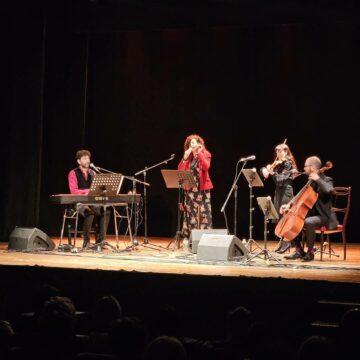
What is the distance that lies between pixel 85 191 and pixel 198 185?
1548 mm

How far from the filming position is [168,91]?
10.8 metres

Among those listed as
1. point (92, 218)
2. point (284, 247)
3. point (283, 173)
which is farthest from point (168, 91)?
point (284, 247)

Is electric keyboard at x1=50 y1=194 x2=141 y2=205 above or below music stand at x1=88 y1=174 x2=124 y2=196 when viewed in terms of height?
below

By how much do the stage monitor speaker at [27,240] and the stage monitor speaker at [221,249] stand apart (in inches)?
88.2

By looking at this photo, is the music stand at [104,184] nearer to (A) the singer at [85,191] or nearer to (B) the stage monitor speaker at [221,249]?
(A) the singer at [85,191]

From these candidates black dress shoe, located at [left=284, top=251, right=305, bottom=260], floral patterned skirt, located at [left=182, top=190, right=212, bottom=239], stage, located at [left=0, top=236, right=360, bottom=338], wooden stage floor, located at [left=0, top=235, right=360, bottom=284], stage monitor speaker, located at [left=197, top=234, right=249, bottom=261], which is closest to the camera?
stage, located at [left=0, top=236, right=360, bottom=338]

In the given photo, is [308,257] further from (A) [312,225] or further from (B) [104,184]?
(B) [104,184]

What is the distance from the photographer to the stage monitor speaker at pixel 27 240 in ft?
27.4

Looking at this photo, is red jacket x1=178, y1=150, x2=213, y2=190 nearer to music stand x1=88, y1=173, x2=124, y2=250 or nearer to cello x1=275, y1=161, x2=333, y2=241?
music stand x1=88, y1=173, x2=124, y2=250

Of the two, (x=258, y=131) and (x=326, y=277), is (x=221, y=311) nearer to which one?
(x=326, y=277)

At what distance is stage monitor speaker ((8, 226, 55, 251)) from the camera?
8.35m

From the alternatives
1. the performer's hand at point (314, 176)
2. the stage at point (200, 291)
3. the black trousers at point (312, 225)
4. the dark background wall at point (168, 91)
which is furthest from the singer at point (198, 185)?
the stage at point (200, 291)

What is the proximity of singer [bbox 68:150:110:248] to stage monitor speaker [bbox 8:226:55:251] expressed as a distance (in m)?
0.60

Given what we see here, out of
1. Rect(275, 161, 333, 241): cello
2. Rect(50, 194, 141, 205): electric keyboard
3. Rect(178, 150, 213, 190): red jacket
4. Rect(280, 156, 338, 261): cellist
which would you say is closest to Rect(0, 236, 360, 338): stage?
Rect(275, 161, 333, 241): cello
